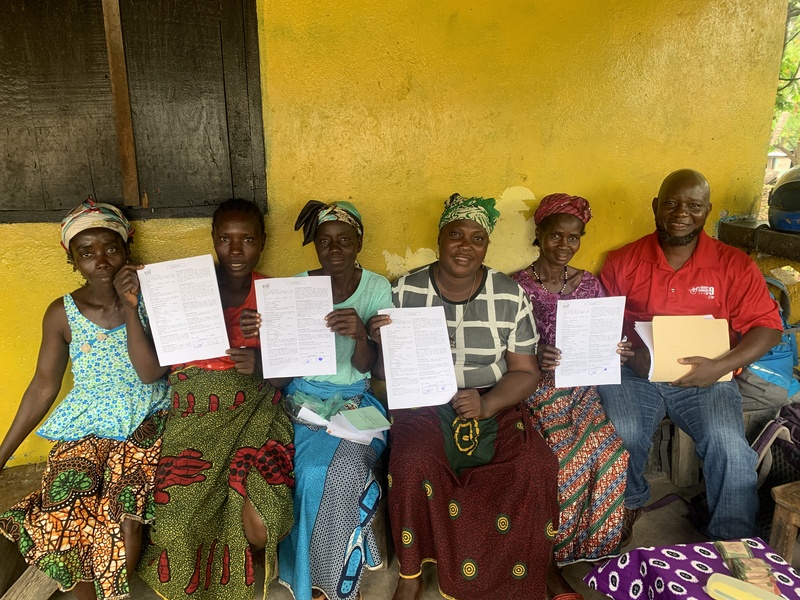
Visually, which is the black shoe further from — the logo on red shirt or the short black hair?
the short black hair

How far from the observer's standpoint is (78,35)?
96.1 inches

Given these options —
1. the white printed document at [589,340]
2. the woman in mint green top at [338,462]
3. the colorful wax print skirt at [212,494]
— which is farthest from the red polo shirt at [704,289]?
the colorful wax print skirt at [212,494]

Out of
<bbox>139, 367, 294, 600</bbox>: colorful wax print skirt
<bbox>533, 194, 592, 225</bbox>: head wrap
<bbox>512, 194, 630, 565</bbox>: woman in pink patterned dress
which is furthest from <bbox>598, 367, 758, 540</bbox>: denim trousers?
<bbox>139, 367, 294, 600</bbox>: colorful wax print skirt

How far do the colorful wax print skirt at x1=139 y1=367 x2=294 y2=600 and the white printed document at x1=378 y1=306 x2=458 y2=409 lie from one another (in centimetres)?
56

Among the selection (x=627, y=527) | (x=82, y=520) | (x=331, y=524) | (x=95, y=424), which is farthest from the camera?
(x=627, y=527)

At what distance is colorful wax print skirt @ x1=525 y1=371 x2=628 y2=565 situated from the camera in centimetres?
245

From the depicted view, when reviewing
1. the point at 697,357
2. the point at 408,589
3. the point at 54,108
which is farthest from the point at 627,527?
the point at 54,108

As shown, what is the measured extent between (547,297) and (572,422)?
0.66 meters

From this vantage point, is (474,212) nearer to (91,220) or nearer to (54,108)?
(91,220)

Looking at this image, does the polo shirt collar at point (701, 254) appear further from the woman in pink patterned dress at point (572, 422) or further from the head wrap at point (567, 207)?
the head wrap at point (567, 207)

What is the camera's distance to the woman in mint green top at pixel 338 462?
2.21m

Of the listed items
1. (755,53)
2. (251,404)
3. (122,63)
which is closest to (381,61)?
(122,63)

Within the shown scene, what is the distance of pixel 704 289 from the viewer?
2.85 m

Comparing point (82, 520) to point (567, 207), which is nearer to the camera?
point (82, 520)
